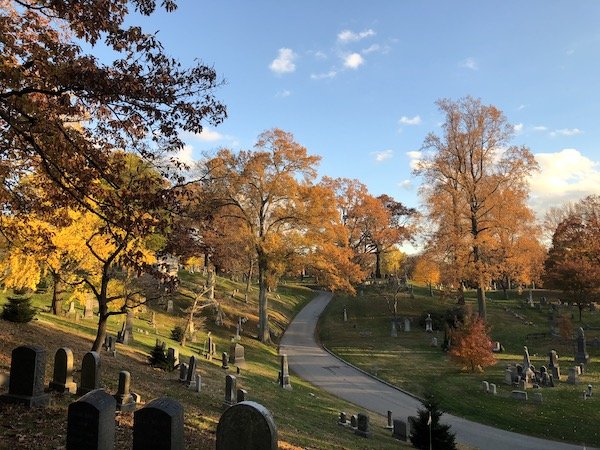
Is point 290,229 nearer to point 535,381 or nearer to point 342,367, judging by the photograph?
point 342,367


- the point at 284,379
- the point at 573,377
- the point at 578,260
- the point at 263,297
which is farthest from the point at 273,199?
the point at 578,260

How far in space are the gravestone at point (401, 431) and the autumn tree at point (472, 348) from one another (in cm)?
934

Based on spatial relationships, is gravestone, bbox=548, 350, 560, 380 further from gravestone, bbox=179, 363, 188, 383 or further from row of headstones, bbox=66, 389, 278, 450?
row of headstones, bbox=66, 389, 278, 450

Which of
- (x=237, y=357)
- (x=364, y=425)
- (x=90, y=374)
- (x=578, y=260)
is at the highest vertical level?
(x=578, y=260)

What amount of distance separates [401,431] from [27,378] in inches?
434

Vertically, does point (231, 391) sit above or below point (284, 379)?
above

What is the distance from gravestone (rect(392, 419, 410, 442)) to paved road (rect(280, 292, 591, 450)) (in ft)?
6.72

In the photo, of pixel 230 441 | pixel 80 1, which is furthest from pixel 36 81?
pixel 230 441

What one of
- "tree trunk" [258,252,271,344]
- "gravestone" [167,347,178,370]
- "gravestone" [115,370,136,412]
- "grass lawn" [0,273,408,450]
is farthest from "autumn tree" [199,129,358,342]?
"gravestone" [115,370,136,412]

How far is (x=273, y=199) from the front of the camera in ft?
98.7

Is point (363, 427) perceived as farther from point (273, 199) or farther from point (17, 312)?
point (273, 199)

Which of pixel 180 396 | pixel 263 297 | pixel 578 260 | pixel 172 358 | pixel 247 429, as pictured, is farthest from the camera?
pixel 578 260

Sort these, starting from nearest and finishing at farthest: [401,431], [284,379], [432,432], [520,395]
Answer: [432,432], [401,431], [520,395], [284,379]

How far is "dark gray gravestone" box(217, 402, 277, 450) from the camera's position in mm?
5383
